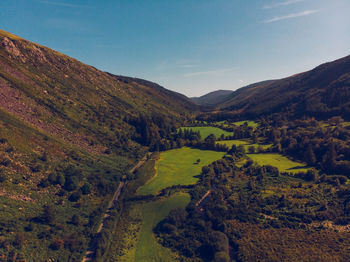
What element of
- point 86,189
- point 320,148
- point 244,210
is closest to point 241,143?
point 320,148

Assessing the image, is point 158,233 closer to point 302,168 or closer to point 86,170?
point 86,170

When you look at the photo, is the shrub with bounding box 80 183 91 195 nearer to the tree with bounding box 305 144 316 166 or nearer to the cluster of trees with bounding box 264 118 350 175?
the cluster of trees with bounding box 264 118 350 175

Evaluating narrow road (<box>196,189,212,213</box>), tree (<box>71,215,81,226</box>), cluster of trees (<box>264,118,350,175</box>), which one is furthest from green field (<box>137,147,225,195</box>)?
cluster of trees (<box>264,118,350,175</box>)

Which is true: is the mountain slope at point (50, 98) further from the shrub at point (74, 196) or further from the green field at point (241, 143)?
the green field at point (241, 143)

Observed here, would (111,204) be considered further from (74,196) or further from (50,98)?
(50,98)

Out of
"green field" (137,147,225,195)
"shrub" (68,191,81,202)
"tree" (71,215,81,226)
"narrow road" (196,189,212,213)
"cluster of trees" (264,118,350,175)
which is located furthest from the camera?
"cluster of trees" (264,118,350,175)
